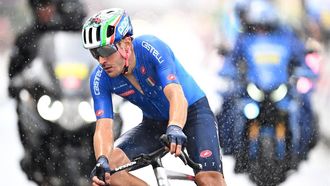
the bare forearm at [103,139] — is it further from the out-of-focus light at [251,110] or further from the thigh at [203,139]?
the out-of-focus light at [251,110]

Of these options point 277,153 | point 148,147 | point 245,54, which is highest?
point 148,147

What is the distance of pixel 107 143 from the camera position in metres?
6.55

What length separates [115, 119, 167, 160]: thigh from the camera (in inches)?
268

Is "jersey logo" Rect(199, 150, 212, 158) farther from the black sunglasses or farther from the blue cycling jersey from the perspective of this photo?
the black sunglasses

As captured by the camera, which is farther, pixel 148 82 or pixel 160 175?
pixel 148 82

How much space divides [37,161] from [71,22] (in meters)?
1.69

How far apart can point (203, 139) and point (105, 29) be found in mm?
1047

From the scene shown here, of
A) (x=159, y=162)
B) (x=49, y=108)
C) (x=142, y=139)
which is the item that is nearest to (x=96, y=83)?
(x=142, y=139)

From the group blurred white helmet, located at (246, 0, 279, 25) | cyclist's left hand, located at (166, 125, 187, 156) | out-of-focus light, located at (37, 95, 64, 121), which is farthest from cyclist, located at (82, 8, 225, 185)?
blurred white helmet, located at (246, 0, 279, 25)

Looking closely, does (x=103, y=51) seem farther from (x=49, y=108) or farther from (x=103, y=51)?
(x=49, y=108)

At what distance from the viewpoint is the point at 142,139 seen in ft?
22.9

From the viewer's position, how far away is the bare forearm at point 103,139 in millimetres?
6481

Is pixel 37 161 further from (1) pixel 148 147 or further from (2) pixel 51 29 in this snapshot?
(1) pixel 148 147

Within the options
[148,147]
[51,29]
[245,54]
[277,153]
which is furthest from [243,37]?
[148,147]
